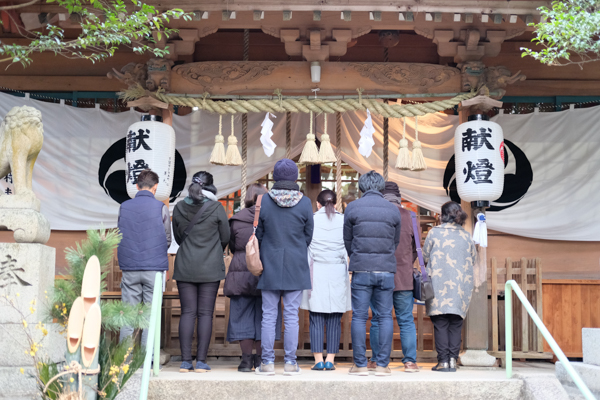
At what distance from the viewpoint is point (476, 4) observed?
662 centimetres

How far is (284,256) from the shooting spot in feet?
17.3

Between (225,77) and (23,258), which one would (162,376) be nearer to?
(23,258)

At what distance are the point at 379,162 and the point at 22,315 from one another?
5.24 m

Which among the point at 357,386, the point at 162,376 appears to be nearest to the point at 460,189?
the point at 357,386

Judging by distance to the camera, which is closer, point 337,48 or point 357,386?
point 357,386

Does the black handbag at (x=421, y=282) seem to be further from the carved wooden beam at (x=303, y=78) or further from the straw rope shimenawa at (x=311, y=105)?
the carved wooden beam at (x=303, y=78)

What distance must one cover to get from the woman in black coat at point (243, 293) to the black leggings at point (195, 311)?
0.20 m

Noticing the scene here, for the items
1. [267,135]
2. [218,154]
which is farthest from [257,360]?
[267,135]

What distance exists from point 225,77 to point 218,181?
5.42ft

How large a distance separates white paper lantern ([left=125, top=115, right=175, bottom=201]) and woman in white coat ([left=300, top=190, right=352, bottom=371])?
2.17m

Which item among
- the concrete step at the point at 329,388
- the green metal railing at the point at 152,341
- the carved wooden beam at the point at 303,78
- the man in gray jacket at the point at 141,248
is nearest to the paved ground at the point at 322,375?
the concrete step at the point at 329,388

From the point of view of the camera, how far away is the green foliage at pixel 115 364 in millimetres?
4305

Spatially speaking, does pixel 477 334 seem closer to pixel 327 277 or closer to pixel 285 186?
pixel 327 277

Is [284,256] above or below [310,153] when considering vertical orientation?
below
